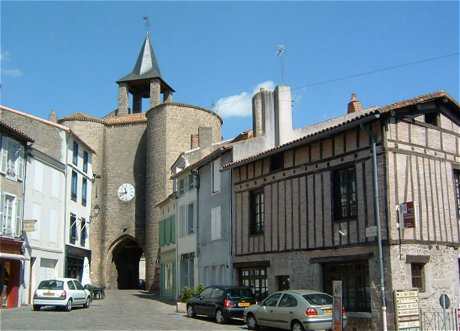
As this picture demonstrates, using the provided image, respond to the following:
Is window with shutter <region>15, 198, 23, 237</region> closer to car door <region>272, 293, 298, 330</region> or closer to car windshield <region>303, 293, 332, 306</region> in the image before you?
car door <region>272, 293, 298, 330</region>

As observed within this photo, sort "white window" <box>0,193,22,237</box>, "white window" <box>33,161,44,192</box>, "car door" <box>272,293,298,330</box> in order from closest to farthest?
"car door" <box>272,293,298,330</box> → "white window" <box>0,193,22,237</box> → "white window" <box>33,161,44,192</box>

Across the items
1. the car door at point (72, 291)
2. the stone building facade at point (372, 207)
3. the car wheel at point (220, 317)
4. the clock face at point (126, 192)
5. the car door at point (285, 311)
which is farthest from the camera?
the clock face at point (126, 192)

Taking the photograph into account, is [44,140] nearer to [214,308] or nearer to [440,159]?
[214,308]

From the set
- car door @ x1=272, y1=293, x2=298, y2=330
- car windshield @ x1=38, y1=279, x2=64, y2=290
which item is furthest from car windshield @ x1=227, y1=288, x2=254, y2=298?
car windshield @ x1=38, y1=279, x2=64, y2=290

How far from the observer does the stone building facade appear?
44.0 ft

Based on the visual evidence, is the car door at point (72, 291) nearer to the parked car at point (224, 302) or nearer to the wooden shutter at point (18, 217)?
the wooden shutter at point (18, 217)

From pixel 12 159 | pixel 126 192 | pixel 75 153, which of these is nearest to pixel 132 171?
pixel 126 192

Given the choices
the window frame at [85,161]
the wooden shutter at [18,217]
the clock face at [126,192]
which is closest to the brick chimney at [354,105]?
the wooden shutter at [18,217]

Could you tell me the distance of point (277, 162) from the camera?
17.7 m

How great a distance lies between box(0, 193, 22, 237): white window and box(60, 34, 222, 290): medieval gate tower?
16506mm

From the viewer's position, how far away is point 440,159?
14.7m

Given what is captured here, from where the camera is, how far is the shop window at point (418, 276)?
13523 millimetres

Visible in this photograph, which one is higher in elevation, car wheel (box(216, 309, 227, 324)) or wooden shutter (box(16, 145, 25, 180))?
wooden shutter (box(16, 145, 25, 180))

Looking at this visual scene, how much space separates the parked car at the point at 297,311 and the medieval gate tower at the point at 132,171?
26564 mm
